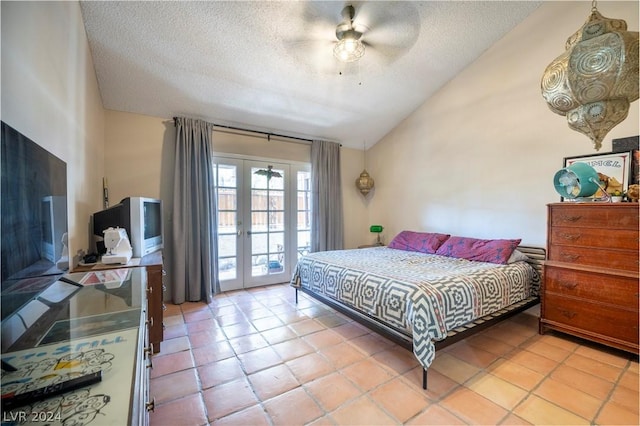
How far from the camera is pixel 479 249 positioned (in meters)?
3.05

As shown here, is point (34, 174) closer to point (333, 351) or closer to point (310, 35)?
point (333, 351)

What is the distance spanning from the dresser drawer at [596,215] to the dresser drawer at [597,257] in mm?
211

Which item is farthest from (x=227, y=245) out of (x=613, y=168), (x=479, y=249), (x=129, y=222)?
(x=613, y=168)

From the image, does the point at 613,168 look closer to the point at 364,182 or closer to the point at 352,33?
the point at 352,33

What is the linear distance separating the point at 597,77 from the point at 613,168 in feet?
6.60

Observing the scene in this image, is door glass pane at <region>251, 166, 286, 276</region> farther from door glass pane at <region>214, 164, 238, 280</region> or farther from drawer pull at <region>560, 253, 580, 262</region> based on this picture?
→ drawer pull at <region>560, 253, 580, 262</region>

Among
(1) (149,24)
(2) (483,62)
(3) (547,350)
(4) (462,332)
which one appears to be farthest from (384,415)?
(2) (483,62)

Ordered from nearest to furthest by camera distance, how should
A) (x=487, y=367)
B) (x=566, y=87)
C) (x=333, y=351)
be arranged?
(x=566, y=87)
(x=487, y=367)
(x=333, y=351)

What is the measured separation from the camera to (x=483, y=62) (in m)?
3.43

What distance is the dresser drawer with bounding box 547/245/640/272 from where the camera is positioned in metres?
2.15

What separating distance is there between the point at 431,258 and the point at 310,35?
9.06 feet

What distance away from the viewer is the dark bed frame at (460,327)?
2.00 meters

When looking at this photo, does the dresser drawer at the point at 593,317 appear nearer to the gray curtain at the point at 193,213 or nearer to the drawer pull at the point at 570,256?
the drawer pull at the point at 570,256

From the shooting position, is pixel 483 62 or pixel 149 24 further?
pixel 483 62
